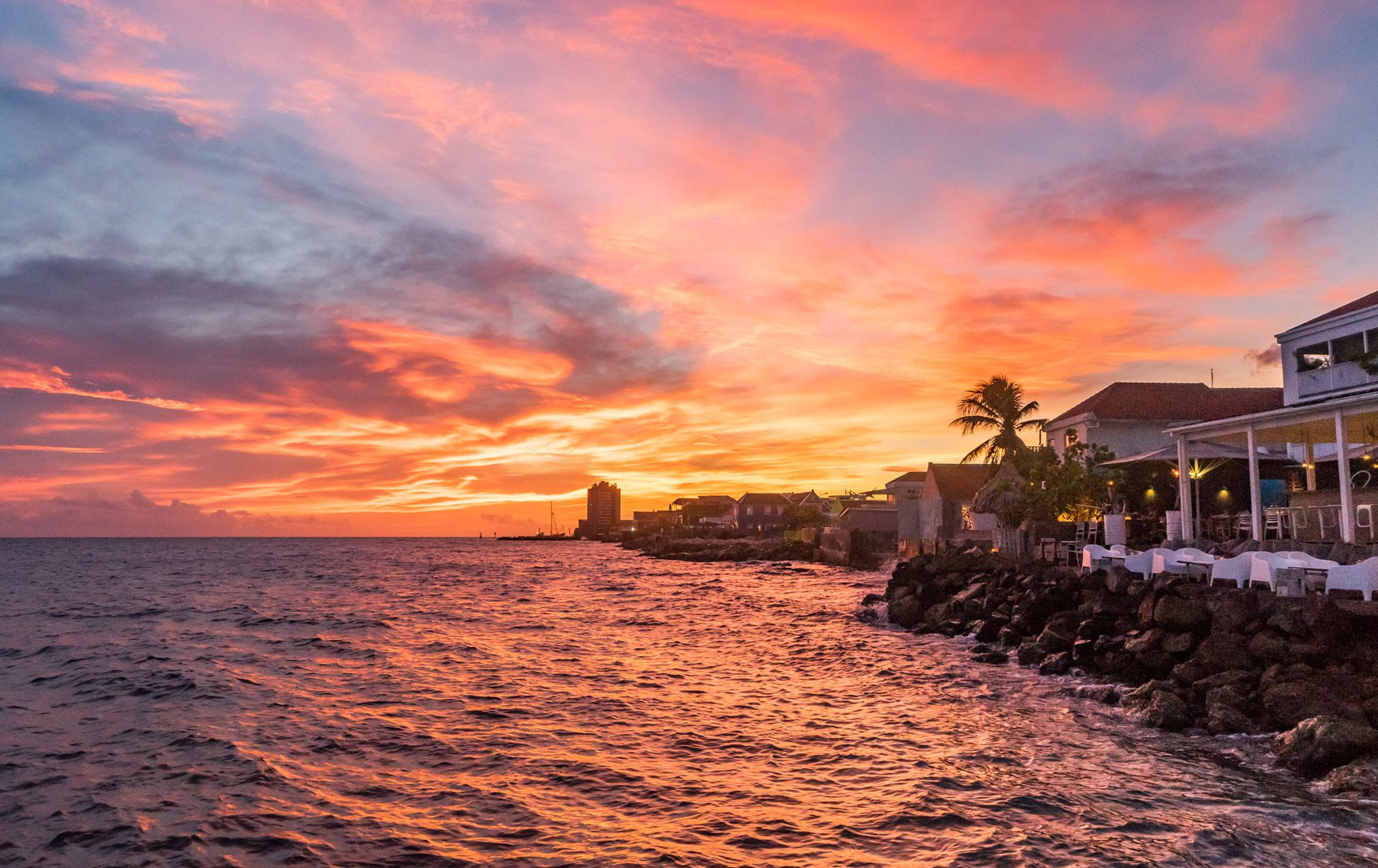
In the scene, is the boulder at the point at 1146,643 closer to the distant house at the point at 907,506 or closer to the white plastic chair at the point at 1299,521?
the white plastic chair at the point at 1299,521

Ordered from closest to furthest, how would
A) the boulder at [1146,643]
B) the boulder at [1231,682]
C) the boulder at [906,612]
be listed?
the boulder at [1231,682] → the boulder at [1146,643] → the boulder at [906,612]

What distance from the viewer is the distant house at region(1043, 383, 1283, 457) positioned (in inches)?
1598

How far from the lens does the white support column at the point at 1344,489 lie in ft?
62.6

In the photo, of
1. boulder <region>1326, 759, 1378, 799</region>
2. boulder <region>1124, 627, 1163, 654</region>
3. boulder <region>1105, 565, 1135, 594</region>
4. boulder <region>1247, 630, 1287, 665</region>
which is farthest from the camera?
boulder <region>1105, 565, 1135, 594</region>

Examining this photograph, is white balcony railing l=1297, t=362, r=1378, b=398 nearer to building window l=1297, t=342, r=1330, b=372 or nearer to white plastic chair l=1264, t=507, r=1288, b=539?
building window l=1297, t=342, r=1330, b=372

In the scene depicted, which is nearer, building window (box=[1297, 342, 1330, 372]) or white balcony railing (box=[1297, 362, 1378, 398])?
white balcony railing (box=[1297, 362, 1378, 398])

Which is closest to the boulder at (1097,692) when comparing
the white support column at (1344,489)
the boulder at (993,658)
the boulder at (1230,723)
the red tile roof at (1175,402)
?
the boulder at (1230,723)

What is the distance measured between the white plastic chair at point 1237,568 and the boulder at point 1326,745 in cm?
727

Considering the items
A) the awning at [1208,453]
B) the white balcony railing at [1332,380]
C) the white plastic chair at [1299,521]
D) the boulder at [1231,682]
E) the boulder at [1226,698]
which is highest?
the white balcony railing at [1332,380]

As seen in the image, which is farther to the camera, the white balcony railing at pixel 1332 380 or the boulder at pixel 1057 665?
the white balcony railing at pixel 1332 380

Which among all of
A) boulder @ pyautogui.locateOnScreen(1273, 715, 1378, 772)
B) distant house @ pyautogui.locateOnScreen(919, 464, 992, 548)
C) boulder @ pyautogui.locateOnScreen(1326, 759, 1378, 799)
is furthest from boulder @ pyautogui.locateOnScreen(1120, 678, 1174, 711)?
distant house @ pyautogui.locateOnScreen(919, 464, 992, 548)

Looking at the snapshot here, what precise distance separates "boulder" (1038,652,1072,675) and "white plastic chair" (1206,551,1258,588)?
3.92m

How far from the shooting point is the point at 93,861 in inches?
370

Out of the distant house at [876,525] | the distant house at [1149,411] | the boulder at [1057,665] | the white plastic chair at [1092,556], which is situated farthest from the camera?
the distant house at [876,525]
